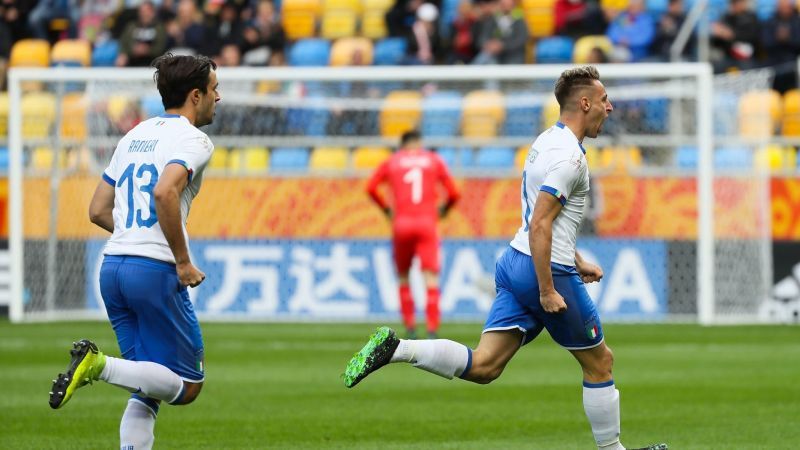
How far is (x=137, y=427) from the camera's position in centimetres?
659

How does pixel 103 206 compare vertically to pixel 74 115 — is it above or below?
above

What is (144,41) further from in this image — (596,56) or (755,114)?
(755,114)

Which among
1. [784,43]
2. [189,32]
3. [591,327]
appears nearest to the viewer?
[591,327]

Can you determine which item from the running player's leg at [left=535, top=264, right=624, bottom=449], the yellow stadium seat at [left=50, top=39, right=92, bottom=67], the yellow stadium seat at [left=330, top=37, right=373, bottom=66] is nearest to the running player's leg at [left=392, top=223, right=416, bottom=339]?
the yellow stadium seat at [left=330, top=37, right=373, bottom=66]

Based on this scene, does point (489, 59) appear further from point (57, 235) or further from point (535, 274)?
point (535, 274)

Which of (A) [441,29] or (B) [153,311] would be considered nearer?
(B) [153,311]

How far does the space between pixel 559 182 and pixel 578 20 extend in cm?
1718

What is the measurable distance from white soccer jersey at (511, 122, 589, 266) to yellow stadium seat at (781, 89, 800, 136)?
14.1 meters

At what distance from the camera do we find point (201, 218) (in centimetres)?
2017

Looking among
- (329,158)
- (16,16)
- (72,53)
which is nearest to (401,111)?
(329,158)

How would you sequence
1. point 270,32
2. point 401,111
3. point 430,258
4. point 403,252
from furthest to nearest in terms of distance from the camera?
point 270,32, point 401,111, point 403,252, point 430,258

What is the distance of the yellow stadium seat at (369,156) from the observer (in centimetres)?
2052

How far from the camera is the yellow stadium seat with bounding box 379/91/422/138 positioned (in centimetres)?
2094

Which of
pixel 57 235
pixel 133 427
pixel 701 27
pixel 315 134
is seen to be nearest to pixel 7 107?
pixel 57 235
